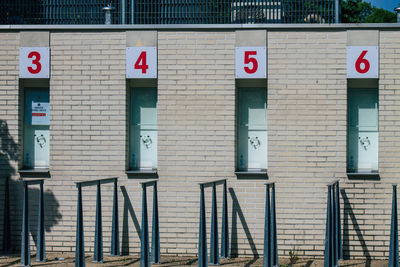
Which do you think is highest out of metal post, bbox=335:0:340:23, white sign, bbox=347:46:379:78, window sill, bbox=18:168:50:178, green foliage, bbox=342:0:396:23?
green foliage, bbox=342:0:396:23

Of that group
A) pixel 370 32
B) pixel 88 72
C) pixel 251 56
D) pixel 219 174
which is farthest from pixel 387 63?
pixel 88 72

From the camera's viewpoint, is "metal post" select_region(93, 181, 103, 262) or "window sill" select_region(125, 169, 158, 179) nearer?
"metal post" select_region(93, 181, 103, 262)

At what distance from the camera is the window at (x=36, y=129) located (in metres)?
10.8

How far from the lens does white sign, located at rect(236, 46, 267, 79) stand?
10164mm

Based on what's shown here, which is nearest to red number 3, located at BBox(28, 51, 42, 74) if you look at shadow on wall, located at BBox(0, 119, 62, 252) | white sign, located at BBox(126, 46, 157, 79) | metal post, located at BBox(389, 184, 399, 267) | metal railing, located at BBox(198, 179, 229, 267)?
shadow on wall, located at BBox(0, 119, 62, 252)

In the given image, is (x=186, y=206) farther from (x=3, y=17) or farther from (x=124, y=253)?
(x=3, y=17)

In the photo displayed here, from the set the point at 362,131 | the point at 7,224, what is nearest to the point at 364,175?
the point at 362,131

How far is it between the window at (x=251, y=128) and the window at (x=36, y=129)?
3201 millimetres

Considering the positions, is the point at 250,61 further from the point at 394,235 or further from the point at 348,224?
the point at 394,235

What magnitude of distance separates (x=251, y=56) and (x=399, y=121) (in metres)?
2.49

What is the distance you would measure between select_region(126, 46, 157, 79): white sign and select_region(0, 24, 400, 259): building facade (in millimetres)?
18

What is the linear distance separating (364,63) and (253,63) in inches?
67.2

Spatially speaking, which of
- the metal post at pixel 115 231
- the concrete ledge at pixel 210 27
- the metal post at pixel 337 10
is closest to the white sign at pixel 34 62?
the concrete ledge at pixel 210 27

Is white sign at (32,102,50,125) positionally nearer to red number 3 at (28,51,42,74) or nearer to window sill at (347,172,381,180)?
red number 3 at (28,51,42,74)
